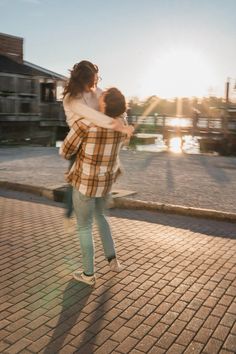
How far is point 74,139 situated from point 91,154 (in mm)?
189

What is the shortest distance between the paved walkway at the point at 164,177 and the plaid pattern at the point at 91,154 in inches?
160

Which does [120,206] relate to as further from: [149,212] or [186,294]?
[186,294]

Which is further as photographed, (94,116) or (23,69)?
(23,69)

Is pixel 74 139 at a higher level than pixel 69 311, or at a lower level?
higher

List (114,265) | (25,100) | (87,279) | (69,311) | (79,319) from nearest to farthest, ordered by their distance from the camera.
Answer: (79,319), (69,311), (87,279), (114,265), (25,100)

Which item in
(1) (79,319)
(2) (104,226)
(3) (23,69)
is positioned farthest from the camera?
(3) (23,69)

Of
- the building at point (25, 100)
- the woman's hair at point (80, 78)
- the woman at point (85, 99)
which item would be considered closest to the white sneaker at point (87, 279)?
the woman at point (85, 99)

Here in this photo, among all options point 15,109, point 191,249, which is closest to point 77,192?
point 191,249

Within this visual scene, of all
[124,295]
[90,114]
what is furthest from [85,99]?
[124,295]

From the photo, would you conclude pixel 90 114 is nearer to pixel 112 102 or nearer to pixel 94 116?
pixel 94 116

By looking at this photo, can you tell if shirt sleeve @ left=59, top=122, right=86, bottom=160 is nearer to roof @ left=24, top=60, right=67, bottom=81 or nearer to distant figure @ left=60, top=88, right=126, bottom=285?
distant figure @ left=60, top=88, right=126, bottom=285

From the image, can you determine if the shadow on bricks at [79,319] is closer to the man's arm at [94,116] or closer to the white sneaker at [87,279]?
the white sneaker at [87,279]

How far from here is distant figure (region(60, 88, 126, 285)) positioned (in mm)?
3371

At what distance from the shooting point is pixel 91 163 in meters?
3.43
